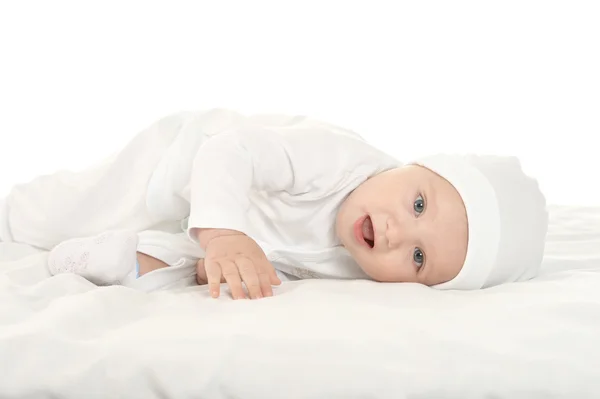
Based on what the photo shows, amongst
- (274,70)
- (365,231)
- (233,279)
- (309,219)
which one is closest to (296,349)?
(233,279)

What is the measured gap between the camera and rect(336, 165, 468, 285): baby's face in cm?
131

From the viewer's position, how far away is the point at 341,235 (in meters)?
1.47

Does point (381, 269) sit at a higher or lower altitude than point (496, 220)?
lower

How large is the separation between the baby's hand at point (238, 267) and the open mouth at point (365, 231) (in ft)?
0.76

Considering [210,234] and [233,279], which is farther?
[210,234]

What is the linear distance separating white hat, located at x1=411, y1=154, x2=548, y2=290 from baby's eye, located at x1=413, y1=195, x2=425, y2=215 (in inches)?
2.5

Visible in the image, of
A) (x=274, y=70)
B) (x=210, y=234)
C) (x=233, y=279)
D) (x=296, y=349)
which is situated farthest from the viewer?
(x=274, y=70)

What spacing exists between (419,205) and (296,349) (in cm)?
57

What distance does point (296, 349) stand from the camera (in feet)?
2.81

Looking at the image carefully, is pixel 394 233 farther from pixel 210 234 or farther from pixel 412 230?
pixel 210 234

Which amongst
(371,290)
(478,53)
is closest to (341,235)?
(371,290)

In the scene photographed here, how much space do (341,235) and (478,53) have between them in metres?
1.83

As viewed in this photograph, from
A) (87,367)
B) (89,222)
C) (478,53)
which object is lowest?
(89,222)

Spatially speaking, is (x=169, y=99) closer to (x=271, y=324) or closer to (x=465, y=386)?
(x=271, y=324)
